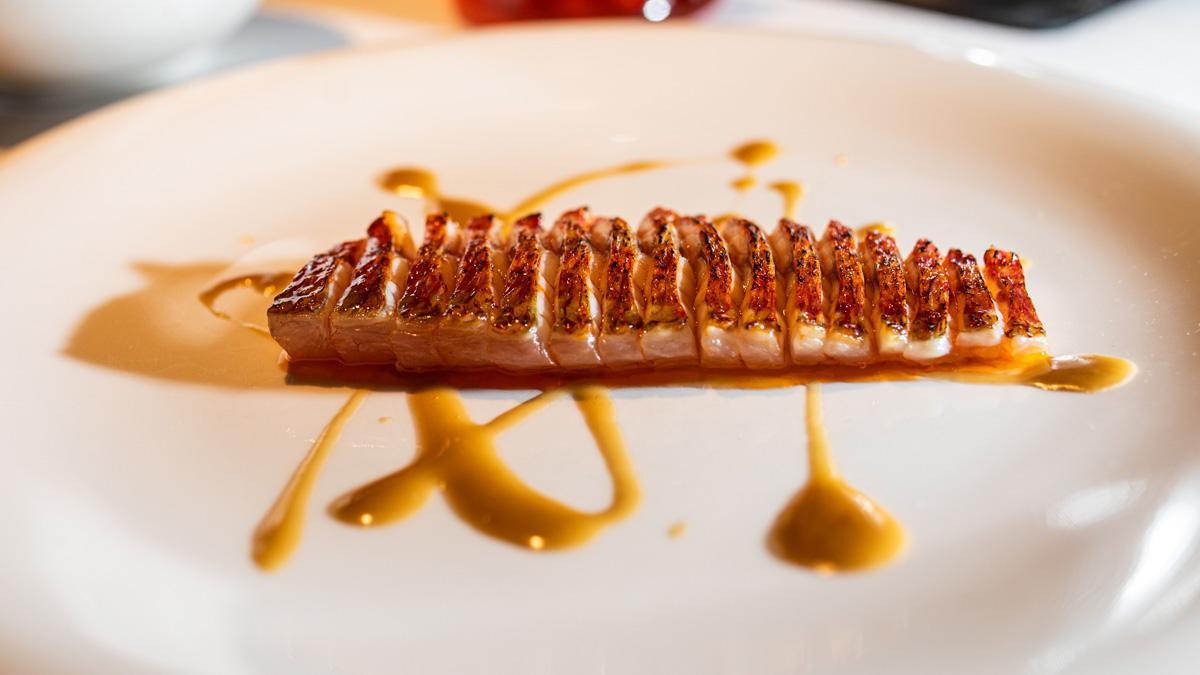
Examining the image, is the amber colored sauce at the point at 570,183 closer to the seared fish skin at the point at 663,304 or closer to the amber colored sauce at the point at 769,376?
the seared fish skin at the point at 663,304

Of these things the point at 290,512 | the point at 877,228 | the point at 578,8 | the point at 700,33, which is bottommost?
the point at 290,512

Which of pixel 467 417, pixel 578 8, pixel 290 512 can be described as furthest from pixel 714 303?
pixel 578 8

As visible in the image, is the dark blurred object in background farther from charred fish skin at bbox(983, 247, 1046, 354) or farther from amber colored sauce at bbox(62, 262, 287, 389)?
amber colored sauce at bbox(62, 262, 287, 389)

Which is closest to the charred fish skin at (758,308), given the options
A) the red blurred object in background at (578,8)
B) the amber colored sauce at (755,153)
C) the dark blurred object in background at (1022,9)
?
the amber colored sauce at (755,153)

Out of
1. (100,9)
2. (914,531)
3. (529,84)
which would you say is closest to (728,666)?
(914,531)

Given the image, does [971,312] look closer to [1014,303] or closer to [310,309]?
[1014,303]

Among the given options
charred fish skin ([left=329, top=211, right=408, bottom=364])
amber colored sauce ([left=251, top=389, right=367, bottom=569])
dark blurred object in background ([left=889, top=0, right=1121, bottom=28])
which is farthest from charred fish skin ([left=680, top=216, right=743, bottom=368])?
dark blurred object in background ([left=889, top=0, right=1121, bottom=28])
